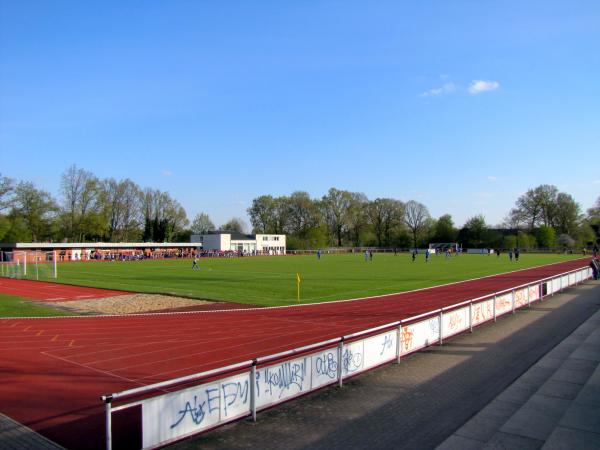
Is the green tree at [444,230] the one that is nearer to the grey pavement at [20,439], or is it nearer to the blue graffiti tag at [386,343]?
the blue graffiti tag at [386,343]

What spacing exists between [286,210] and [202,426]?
374 feet

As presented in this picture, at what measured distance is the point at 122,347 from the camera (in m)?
13.1

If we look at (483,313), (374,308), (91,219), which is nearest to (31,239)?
(91,219)

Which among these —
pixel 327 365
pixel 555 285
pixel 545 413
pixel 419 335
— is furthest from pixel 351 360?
pixel 555 285

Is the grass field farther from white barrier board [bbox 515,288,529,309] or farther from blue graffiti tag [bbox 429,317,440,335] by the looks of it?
white barrier board [bbox 515,288,529,309]

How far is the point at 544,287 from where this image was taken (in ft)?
76.1

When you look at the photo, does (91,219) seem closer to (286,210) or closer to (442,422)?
(286,210)

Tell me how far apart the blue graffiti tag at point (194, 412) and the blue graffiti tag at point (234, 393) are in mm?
416

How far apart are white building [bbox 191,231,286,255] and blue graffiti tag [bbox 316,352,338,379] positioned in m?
86.4

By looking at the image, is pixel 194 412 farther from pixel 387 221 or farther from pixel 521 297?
pixel 387 221

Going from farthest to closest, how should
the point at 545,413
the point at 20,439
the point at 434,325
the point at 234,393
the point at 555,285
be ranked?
1. the point at 555,285
2. the point at 434,325
3. the point at 545,413
4. the point at 234,393
5. the point at 20,439

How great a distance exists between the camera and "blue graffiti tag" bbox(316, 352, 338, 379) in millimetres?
8875

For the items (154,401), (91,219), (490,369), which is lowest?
(490,369)

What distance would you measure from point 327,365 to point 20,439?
5.30 metres
